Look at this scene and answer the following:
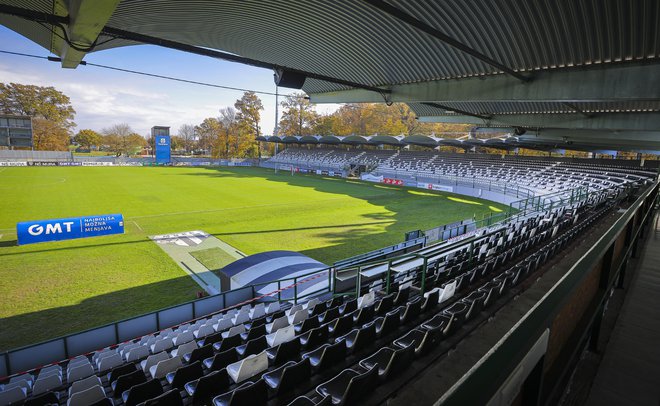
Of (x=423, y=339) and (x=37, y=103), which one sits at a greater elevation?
(x=37, y=103)

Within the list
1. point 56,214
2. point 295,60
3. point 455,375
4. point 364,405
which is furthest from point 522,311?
point 56,214

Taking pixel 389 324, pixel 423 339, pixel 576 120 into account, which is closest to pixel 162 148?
pixel 576 120

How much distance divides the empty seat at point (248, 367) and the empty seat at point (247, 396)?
670 millimetres

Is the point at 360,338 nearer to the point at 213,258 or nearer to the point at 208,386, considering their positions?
the point at 208,386

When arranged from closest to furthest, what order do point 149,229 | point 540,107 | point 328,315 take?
1. point 328,315
2. point 540,107
3. point 149,229

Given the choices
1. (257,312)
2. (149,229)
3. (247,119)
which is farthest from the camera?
(247,119)

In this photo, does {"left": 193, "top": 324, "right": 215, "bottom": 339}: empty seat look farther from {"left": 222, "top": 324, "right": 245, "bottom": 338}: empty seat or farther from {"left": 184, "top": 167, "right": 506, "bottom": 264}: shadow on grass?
{"left": 184, "top": 167, "right": 506, "bottom": 264}: shadow on grass

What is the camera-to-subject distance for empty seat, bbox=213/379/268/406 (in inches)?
141

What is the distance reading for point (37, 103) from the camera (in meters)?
76.4

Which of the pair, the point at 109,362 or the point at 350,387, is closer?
the point at 350,387

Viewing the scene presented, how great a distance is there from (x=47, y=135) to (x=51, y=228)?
7579cm

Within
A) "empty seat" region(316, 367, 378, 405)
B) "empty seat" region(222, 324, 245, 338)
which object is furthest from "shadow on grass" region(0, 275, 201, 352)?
"empty seat" region(316, 367, 378, 405)

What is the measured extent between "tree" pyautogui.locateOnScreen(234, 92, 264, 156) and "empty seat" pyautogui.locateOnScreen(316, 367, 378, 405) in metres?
84.8

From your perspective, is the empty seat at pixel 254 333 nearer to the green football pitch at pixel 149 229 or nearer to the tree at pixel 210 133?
the green football pitch at pixel 149 229
